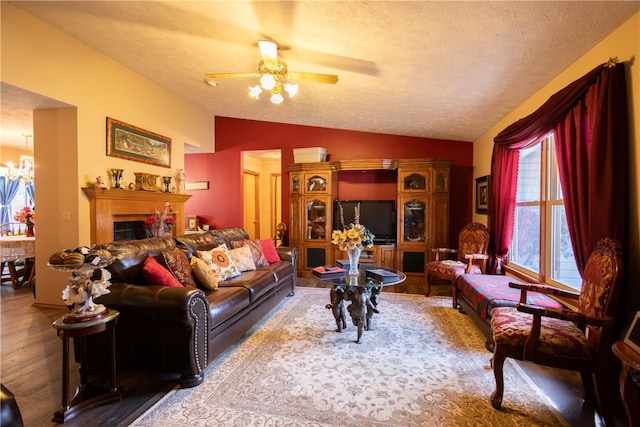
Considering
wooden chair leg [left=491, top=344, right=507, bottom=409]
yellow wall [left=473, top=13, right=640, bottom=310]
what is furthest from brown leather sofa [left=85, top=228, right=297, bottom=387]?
yellow wall [left=473, top=13, right=640, bottom=310]

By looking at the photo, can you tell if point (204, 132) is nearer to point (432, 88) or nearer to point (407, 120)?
point (407, 120)

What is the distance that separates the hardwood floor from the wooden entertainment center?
266 cm

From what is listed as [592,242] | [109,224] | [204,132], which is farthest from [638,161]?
[204,132]

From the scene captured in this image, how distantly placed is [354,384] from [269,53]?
2760 mm

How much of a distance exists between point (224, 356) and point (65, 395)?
1022mm

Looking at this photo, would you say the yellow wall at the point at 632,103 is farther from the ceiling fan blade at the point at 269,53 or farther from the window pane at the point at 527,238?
the ceiling fan blade at the point at 269,53

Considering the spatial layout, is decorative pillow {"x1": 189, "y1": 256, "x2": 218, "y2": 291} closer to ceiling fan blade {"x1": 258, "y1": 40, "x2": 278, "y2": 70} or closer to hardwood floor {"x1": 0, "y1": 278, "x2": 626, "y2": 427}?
hardwood floor {"x1": 0, "y1": 278, "x2": 626, "y2": 427}

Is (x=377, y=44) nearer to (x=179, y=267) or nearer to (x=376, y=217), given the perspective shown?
(x=179, y=267)

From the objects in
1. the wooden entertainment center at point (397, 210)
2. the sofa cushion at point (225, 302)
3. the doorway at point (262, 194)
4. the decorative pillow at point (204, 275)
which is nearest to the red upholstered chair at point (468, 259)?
the wooden entertainment center at point (397, 210)

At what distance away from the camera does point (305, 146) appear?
5809 mm

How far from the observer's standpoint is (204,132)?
598 centimetres

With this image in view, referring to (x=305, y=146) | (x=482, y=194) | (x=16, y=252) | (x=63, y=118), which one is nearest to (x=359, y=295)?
(x=482, y=194)

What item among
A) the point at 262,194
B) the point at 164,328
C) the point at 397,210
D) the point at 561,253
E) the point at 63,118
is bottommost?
the point at 164,328

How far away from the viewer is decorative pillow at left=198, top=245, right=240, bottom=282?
9.90ft
